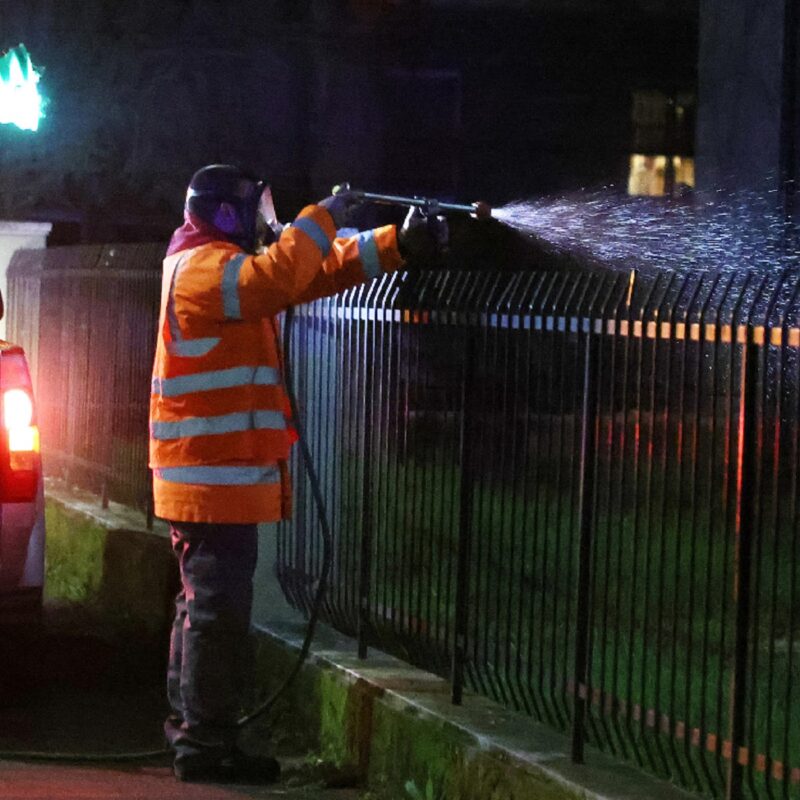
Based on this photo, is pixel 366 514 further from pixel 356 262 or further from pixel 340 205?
pixel 340 205

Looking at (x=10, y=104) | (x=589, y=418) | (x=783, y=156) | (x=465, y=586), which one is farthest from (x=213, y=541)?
(x=10, y=104)

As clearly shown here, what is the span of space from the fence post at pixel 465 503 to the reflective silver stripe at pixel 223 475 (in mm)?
680

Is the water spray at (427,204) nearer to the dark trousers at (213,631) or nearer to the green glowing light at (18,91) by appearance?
the dark trousers at (213,631)

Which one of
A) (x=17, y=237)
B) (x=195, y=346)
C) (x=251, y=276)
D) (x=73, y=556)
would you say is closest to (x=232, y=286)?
(x=251, y=276)

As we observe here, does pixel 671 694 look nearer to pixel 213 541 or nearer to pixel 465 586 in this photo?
pixel 465 586

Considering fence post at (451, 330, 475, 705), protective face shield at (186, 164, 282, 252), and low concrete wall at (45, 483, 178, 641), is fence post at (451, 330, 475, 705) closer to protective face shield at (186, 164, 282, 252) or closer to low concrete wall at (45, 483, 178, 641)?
protective face shield at (186, 164, 282, 252)

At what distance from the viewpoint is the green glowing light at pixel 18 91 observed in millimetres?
19156

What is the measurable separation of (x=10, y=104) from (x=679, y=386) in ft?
50.9

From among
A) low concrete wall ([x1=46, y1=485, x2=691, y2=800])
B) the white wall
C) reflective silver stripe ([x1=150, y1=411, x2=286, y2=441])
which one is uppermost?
the white wall

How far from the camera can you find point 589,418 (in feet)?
18.3

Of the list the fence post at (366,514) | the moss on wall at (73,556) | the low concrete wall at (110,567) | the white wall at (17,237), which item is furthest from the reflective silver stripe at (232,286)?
the white wall at (17,237)

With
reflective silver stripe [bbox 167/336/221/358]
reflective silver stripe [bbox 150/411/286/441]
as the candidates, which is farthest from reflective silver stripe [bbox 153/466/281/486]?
reflective silver stripe [bbox 167/336/221/358]

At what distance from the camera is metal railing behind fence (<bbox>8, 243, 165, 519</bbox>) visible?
10.3 m

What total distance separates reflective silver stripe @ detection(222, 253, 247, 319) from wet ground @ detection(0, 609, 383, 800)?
168cm
